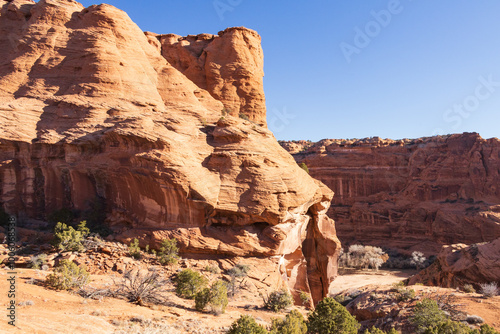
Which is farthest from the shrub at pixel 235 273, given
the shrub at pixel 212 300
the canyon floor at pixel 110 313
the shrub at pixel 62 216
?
the shrub at pixel 62 216

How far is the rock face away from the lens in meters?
27.8

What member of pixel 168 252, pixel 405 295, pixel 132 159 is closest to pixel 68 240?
pixel 168 252

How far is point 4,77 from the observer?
20203 millimetres

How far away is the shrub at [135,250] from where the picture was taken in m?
15.3

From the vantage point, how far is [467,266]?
81.3ft

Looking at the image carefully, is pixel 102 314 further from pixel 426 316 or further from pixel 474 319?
pixel 474 319

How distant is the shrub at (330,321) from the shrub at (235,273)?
4.02m

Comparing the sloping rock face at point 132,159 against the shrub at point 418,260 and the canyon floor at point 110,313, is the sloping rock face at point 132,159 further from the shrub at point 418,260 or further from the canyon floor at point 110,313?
the shrub at point 418,260

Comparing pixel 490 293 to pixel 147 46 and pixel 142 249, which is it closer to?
pixel 142 249

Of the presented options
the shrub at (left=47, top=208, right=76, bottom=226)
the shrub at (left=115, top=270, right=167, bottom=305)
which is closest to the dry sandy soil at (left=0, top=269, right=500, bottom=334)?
the shrub at (left=115, top=270, right=167, bottom=305)

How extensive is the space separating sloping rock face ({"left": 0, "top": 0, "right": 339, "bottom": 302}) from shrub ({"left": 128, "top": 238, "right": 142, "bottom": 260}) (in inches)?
17.0

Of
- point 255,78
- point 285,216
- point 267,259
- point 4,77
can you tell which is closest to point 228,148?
point 285,216

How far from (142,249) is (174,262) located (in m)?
1.89

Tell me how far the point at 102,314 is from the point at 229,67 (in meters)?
22.3
